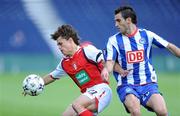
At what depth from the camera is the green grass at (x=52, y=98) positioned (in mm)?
13281

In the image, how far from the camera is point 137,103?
8.92 metres

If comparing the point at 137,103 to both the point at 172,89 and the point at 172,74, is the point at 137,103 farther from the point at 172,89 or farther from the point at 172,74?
the point at 172,74

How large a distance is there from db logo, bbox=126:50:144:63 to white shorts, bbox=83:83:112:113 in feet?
1.56

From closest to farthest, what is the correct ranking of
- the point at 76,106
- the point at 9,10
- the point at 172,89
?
1. the point at 76,106
2. the point at 172,89
3. the point at 9,10

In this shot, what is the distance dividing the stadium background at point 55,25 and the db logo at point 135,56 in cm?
842

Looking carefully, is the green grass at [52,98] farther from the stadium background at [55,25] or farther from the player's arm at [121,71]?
the player's arm at [121,71]

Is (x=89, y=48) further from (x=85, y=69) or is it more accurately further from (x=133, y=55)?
(x=133, y=55)

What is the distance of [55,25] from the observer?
18844 mm

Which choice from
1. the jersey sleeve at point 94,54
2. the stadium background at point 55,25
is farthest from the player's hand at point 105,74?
the stadium background at point 55,25

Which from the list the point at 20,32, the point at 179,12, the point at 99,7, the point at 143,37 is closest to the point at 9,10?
the point at 20,32

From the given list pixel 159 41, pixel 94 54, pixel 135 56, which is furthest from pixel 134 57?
pixel 94 54

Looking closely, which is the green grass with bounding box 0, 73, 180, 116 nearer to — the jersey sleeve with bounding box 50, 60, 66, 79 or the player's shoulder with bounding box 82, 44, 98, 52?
the jersey sleeve with bounding box 50, 60, 66, 79

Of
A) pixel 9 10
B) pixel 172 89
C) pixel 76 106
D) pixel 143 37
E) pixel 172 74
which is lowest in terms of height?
pixel 76 106

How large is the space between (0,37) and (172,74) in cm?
475
